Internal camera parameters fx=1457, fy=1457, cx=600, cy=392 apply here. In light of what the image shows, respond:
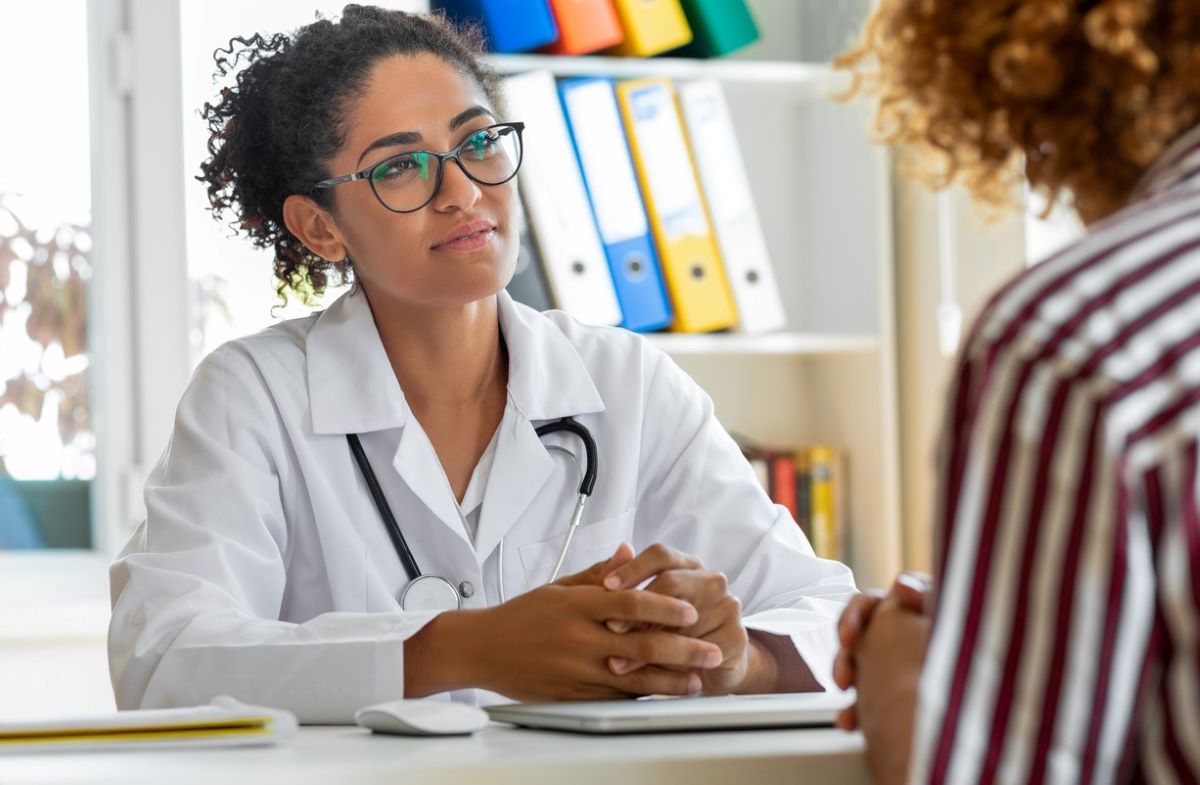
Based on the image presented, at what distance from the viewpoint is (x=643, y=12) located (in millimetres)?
2740

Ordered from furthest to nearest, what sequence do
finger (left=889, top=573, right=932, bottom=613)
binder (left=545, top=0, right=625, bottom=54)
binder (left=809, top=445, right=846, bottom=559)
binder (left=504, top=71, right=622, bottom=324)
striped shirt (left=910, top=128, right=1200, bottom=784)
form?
1. binder (left=809, top=445, right=846, bottom=559)
2. binder (left=545, top=0, right=625, bottom=54)
3. binder (left=504, top=71, right=622, bottom=324)
4. finger (left=889, top=573, right=932, bottom=613)
5. striped shirt (left=910, top=128, right=1200, bottom=784)

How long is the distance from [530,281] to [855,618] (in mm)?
1782

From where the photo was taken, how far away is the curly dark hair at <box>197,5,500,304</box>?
1764 mm

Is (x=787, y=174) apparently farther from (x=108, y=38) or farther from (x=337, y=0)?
(x=108, y=38)

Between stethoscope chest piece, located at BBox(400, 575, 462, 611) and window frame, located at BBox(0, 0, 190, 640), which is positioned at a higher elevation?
window frame, located at BBox(0, 0, 190, 640)

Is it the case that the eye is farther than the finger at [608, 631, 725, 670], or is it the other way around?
the eye

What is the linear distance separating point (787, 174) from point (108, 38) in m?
1.38

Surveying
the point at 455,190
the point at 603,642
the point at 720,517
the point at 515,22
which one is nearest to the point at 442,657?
the point at 603,642

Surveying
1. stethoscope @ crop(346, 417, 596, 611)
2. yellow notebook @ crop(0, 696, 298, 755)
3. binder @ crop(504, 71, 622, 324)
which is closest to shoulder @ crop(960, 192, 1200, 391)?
yellow notebook @ crop(0, 696, 298, 755)

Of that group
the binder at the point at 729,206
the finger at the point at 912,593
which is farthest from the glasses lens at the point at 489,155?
the binder at the point at 729,206

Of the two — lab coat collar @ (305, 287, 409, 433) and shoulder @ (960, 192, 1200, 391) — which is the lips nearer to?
lab coat collar @ (305, 287, 409, 433)

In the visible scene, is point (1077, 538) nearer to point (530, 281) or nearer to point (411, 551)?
point (411, 551)

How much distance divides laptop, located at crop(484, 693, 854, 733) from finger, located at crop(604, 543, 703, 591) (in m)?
0.20

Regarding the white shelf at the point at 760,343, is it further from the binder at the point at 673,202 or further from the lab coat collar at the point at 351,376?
the lab coat collar at the point at 351,376
